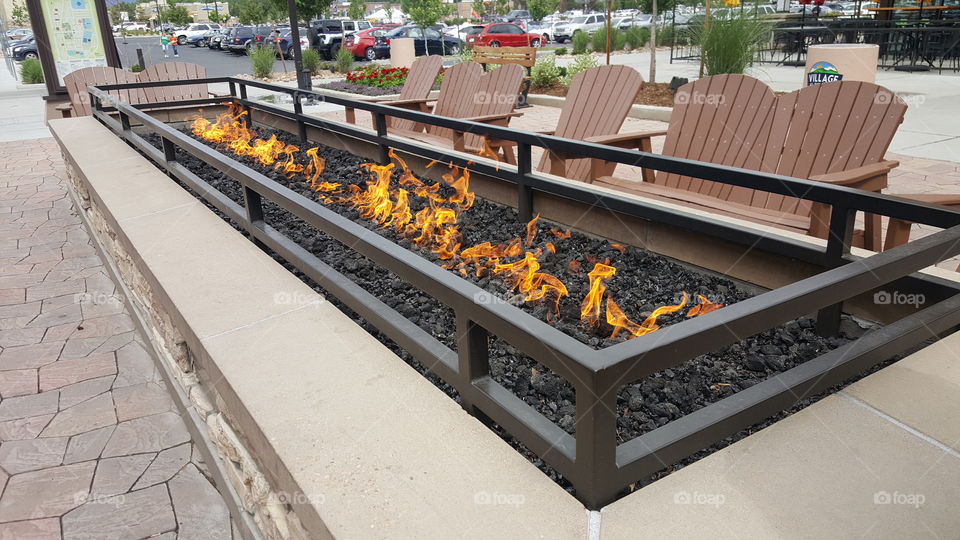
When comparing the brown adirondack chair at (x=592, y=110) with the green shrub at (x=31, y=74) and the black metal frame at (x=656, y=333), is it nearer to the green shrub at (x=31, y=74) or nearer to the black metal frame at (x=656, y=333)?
the black metal frame at (x=656, y=333)

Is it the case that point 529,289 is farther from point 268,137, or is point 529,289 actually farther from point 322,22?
point 322,22

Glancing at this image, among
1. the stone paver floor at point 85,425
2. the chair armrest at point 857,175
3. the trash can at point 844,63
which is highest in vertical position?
the trash can at point 844,63

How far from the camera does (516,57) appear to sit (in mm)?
11117

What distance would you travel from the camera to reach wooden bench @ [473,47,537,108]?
1067 centimetres

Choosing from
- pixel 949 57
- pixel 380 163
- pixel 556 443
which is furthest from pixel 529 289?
pixel 949 57

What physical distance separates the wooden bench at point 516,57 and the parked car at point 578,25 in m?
22.0

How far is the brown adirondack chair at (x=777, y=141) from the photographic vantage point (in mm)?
3176

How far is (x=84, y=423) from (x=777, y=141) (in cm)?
374

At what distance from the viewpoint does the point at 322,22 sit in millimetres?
26547

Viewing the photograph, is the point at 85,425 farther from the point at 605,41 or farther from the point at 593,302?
the point at 605,41

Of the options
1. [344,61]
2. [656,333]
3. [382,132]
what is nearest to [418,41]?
[344,61]

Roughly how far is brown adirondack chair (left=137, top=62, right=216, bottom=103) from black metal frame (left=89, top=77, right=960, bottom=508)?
6677mm

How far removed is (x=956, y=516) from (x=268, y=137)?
6554 mm

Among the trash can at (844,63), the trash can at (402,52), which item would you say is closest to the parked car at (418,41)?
the trash can at (402,52)
